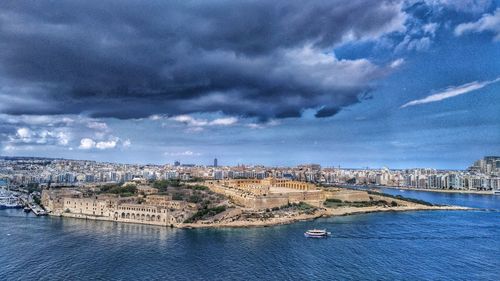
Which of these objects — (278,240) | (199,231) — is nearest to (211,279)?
(278,240)

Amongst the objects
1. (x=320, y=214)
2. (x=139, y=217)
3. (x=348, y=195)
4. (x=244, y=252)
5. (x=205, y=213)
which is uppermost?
(x=348, y=195)

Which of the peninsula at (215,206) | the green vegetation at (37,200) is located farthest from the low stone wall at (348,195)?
the green vegetation at (37,200)

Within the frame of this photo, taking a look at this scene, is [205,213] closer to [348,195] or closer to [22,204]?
[348,195]

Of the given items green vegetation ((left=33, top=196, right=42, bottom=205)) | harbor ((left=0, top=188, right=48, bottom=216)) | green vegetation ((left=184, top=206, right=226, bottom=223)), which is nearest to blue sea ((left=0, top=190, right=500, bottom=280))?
green vegetation ((left=184, top=206, right=226, bottom=223))

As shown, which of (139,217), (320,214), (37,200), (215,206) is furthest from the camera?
(37,200)

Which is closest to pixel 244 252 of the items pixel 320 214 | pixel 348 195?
pixel 320 214

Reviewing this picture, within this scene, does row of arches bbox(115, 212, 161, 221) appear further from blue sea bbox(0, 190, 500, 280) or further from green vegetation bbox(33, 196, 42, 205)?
green vegetation bbox(33, 196, 42, 205)
